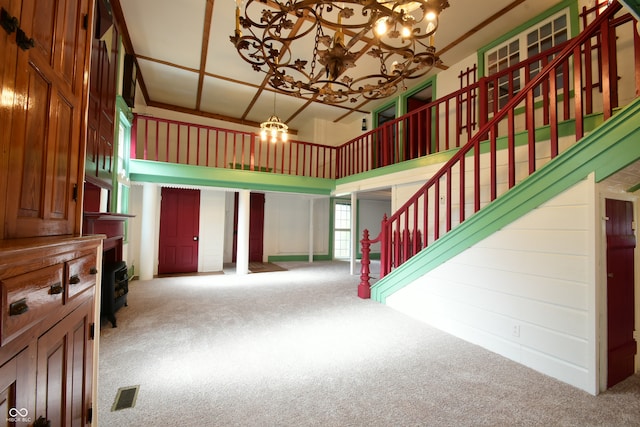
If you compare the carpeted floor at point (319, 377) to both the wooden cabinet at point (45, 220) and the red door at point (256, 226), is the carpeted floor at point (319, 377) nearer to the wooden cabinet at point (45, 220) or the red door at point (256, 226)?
Result: the wooden cabinet at point (45, 220)

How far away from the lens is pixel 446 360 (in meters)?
2.55

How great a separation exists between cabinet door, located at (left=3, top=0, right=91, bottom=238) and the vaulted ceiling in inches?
156

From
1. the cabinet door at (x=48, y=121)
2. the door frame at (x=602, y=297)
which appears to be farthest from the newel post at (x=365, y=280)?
the cabinet door at (x=48, y=121)

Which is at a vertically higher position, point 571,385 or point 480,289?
point 480,289

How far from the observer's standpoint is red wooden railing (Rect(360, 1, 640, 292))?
2254 mm

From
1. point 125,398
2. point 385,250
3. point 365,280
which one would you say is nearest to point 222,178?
point 365,280

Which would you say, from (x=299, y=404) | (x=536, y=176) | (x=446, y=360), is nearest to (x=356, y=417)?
(x=299, y=404)

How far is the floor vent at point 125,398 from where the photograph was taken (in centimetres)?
186

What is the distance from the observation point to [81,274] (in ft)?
4.02

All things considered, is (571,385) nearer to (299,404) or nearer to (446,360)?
(446,360)

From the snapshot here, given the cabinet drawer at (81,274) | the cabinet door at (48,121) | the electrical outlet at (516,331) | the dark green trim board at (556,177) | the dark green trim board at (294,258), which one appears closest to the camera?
the cabinet door at (48,121)

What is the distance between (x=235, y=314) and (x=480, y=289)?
119 inches

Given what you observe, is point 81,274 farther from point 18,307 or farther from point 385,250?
point 385,250

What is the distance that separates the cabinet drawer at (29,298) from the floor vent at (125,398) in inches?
51.9
